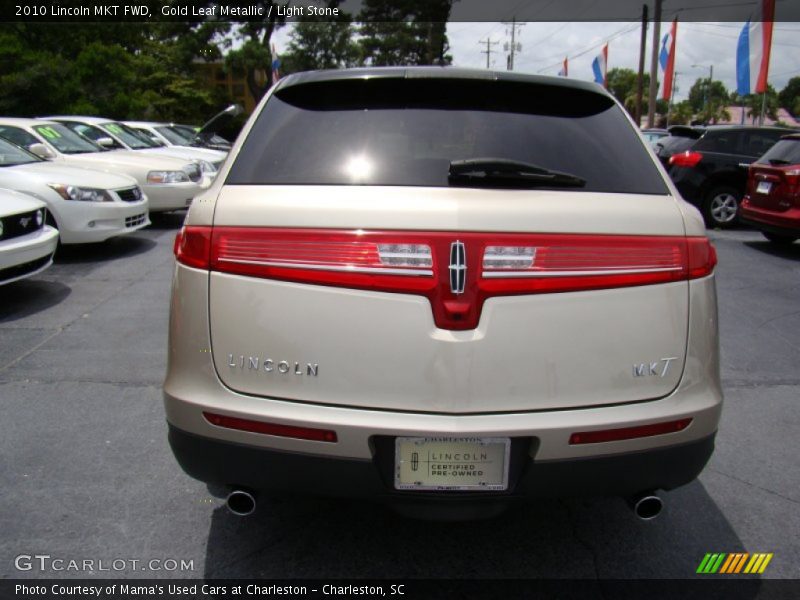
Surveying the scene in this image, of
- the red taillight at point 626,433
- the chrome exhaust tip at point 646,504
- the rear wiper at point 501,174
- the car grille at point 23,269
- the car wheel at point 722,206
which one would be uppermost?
the rear wiper at point 501,174

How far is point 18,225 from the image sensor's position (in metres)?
5.79

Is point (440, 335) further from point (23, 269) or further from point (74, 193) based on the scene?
point (74, 193)

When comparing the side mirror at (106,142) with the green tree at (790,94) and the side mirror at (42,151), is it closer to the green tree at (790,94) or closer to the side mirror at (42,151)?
the side mirror at (42,151)

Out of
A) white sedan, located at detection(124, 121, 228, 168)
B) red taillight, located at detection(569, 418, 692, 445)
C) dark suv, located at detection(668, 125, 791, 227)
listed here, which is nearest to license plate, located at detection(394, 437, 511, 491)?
red taillight, located at detection(569, 418, 692, 445)

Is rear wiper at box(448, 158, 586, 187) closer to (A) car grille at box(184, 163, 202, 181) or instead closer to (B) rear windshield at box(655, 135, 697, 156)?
(A) car grille at box(184, 163, 202, 181)

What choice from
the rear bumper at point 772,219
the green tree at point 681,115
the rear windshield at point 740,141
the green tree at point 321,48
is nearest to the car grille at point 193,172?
the rear windshield at point 740,141

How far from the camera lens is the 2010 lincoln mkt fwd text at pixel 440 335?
194 centimetres

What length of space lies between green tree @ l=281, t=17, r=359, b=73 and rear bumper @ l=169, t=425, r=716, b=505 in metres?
41.3

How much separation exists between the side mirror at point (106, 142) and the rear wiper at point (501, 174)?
1033cm

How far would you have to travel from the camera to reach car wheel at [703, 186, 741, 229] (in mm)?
10492

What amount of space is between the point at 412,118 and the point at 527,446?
117 cm

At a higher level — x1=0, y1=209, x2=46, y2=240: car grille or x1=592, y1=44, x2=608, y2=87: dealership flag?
x1=592, y1=44, x2=608, y2=87: dealership flag

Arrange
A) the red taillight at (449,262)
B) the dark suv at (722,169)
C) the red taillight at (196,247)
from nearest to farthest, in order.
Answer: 1. the red taillight at (449,262)
2. the red taillight at (196,247)
3. the dark suv at (722,169)

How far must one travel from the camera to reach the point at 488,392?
6.37 ft
